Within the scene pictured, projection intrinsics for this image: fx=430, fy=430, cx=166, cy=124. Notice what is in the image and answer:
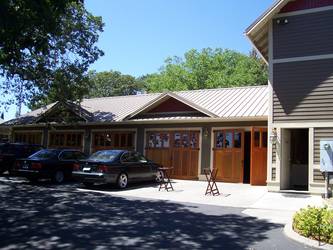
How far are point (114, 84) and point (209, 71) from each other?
1492 cm

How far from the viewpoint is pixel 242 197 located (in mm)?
14641

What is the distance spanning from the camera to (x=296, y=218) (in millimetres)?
8695

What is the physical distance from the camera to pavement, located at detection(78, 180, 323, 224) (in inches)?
468

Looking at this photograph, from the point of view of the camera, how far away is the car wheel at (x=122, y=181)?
16641 millimetres

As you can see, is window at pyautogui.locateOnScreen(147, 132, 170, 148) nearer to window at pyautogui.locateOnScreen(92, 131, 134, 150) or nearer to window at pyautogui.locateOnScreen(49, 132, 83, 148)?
window at pyautogui.locateOnScreen(92, 131, 134, 150)

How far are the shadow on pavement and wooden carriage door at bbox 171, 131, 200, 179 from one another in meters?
7.25

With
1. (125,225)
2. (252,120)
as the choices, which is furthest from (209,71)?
(125,225)

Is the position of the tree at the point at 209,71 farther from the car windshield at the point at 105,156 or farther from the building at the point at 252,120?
the car windshield at the point at 105,156

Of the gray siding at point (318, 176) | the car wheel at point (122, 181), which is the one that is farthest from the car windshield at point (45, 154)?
the gray siding at point (318, 176)

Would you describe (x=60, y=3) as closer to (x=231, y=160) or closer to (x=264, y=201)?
(x=264, y=201)

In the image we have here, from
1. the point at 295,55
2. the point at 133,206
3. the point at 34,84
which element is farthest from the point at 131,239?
the point at 34,84

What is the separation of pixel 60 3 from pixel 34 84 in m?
15.5

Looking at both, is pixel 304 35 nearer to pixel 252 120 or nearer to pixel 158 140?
pixel 252 120

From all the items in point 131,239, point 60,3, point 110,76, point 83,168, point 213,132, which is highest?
point 110,76
